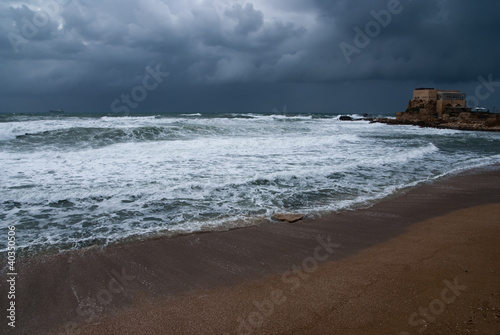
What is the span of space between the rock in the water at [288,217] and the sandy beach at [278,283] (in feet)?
0.53

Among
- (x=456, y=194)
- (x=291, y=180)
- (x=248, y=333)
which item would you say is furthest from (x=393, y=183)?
(x=248, y=333)

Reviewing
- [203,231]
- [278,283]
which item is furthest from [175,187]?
[278,283]

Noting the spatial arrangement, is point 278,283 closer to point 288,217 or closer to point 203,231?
point 203,231

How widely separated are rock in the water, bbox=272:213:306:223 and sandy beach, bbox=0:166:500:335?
0.53 ft

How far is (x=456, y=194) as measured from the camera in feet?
24.2

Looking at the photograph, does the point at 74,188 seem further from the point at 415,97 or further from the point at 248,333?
the point at 415,97

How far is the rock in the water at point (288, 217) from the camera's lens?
17.5ft

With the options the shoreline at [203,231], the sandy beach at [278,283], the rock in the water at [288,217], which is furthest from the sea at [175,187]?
the sandy beach at [278,283]

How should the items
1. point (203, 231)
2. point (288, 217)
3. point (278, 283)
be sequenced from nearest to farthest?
point (278, 283)
point (203, 231)
point (288, 217)

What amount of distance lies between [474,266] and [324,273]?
183cm

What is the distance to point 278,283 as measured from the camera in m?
3.36

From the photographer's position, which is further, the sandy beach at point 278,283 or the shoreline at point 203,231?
the shoreline at point 203,231

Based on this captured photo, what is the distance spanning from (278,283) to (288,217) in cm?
215

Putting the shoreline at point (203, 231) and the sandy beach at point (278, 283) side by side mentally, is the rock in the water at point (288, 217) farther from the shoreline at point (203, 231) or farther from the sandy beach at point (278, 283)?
the sandy beach at point (278, 283)
